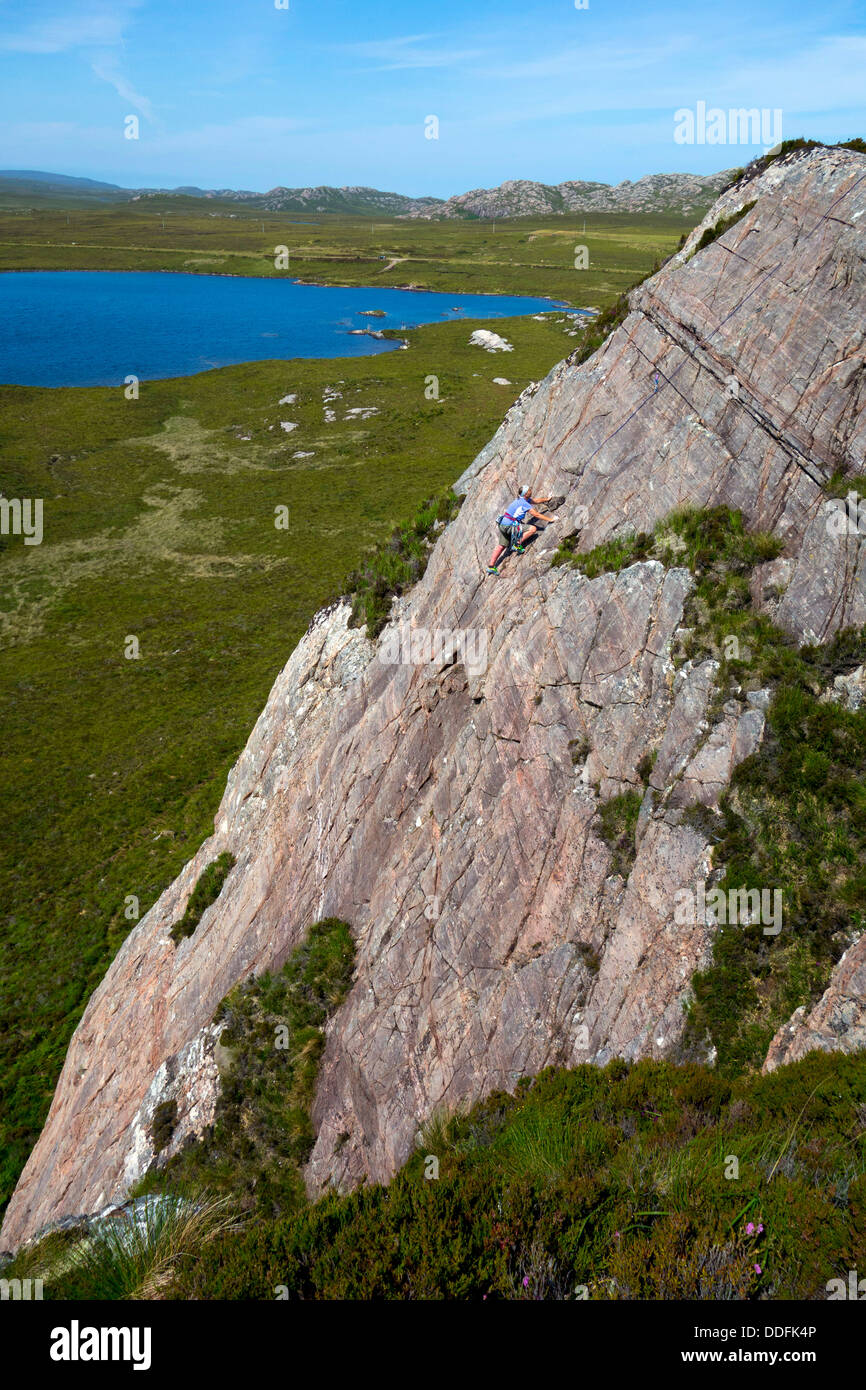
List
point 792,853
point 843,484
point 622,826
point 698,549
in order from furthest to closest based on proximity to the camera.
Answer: point 698,549
point 622,826
point 843,484
point 792,853

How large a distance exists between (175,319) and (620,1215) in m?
175

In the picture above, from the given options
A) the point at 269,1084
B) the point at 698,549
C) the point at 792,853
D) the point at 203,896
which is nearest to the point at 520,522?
the point at 698,549

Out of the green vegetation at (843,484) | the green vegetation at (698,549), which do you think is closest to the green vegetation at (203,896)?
the green vegetation at (698,549)

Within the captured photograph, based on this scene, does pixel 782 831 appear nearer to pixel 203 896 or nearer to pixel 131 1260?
pixel 131 1260

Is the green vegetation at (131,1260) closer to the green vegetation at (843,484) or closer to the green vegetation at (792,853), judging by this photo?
the green vegetation at (792,853)

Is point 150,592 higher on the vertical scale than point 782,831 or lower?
higher

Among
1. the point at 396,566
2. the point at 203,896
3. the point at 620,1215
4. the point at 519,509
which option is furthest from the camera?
the point at 203,896

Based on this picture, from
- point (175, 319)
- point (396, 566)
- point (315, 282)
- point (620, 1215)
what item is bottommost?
point (620, 1215)

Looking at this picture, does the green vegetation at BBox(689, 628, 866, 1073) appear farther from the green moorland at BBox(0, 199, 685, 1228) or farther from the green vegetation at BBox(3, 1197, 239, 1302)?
the green moorland at BBox(0, 199, 685, 1228)

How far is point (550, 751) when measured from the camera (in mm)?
14641

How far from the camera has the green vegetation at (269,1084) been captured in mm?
15055

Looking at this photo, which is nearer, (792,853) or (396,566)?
(792,853)

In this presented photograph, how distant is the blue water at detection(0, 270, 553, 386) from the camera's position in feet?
388
